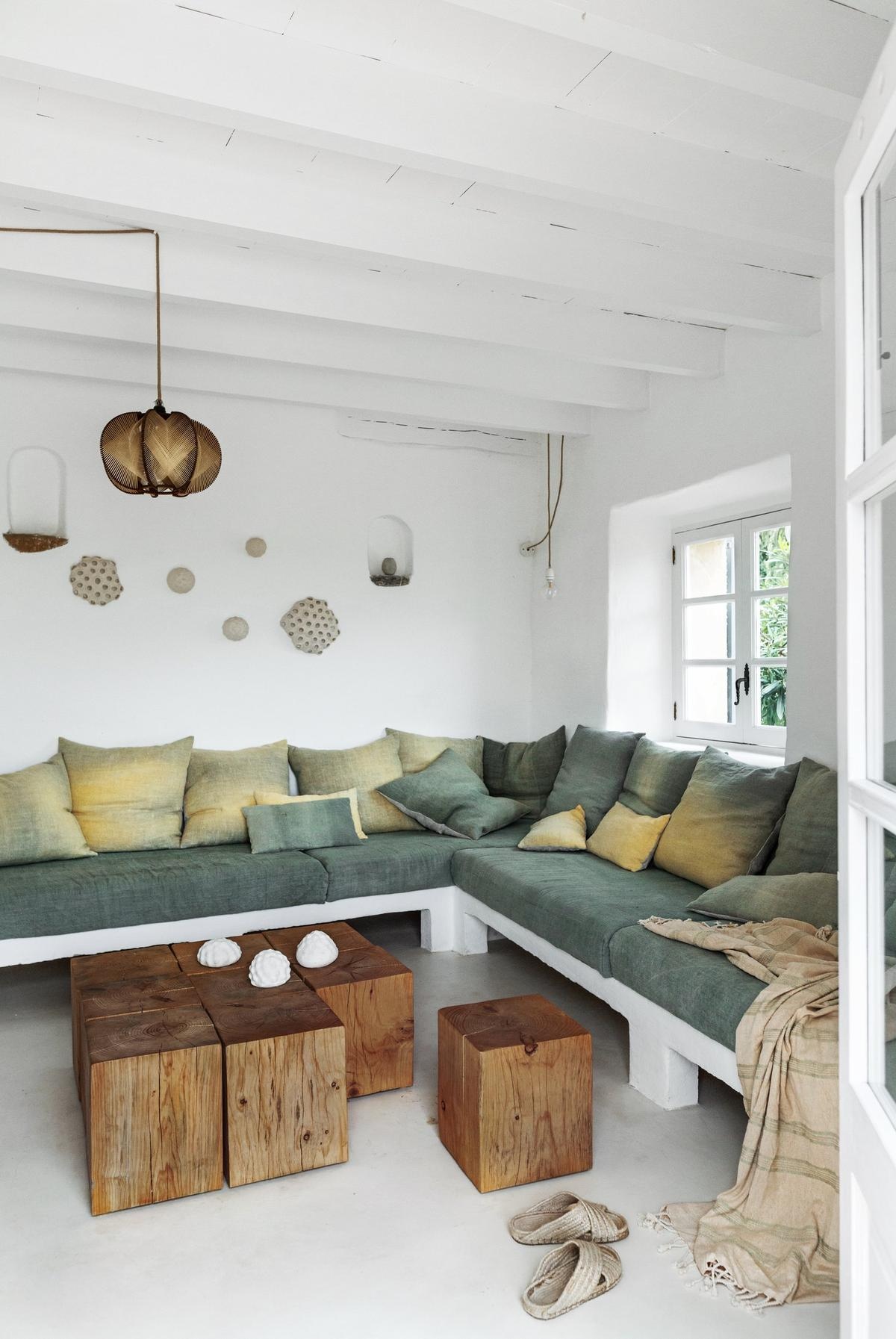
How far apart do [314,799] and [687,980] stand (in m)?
2.27

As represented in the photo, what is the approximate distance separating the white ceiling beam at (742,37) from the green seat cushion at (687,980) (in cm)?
214

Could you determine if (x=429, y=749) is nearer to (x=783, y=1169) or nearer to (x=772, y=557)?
(x=772, y=557)

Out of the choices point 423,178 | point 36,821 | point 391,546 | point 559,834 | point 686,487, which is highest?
point 423,178

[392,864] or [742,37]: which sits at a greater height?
[742,37]

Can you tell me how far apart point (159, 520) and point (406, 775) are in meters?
1.77

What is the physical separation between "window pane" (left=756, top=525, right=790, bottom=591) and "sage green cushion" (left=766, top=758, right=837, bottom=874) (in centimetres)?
126

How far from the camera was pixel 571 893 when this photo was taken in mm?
3490

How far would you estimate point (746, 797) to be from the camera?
354cm

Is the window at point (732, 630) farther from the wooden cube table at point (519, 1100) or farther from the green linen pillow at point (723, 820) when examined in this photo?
the wooden cube table at point (519, 1100)

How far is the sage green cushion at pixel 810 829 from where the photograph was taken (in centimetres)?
311

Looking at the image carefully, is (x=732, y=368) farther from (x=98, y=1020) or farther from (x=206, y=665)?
(x=98, y=1020)

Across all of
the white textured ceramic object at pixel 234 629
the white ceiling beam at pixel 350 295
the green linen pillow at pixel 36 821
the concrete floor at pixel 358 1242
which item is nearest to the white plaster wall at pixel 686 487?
the white ceiling beam at pixel 350 295

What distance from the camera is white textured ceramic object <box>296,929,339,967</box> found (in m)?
3.05

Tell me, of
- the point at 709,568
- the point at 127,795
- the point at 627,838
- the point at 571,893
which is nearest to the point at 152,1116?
the point at 571,893
